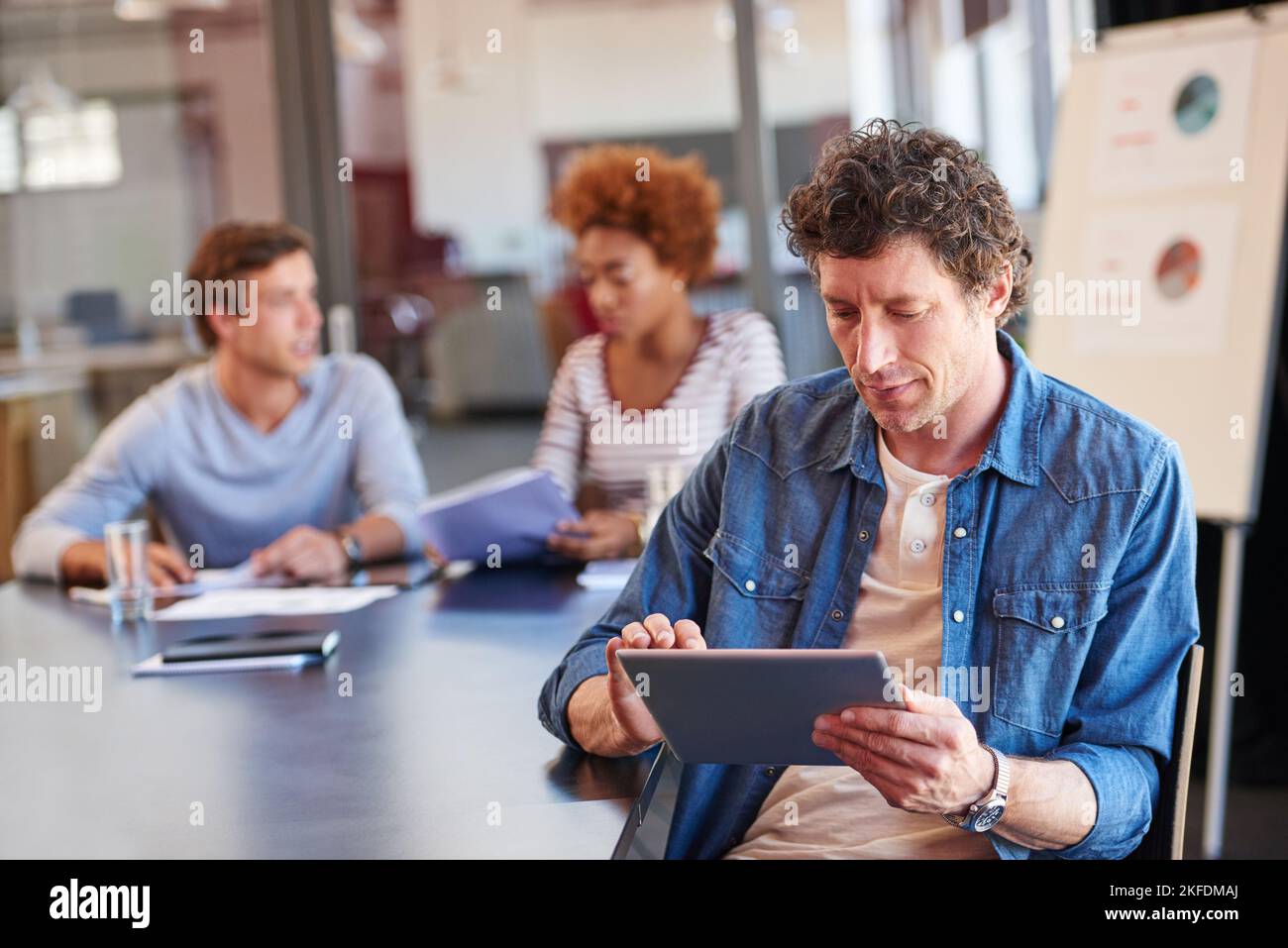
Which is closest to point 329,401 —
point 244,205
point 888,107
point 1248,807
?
point 244,205

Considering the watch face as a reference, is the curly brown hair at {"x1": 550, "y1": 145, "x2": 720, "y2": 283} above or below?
above

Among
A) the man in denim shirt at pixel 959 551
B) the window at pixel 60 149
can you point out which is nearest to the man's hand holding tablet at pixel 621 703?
the man in denim shirt at pixel 959 551

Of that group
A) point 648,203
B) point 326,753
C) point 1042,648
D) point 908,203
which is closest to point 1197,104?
point 648,203

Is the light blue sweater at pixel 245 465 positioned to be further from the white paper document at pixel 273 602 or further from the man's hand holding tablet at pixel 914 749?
the man's hand holding tablet at pixel 914 749

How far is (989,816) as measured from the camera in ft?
4.24

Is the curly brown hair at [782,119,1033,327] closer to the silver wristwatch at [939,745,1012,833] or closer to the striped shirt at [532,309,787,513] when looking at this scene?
the silver wristwatch at [939,745,1012,833]

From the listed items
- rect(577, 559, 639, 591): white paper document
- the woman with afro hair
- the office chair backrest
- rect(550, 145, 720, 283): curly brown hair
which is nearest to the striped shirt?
the woman with afro hair

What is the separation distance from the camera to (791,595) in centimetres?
157

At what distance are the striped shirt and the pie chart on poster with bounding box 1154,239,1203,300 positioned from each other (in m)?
0.91

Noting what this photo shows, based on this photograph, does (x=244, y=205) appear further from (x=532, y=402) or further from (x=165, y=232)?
(x=532, y=402)

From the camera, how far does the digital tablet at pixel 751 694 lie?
1142 millimetres

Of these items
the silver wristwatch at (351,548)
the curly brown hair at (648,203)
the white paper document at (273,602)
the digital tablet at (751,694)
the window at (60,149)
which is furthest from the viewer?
the window at (60,149)

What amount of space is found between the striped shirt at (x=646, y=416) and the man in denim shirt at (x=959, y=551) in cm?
130

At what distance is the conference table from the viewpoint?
1270 millimetres
